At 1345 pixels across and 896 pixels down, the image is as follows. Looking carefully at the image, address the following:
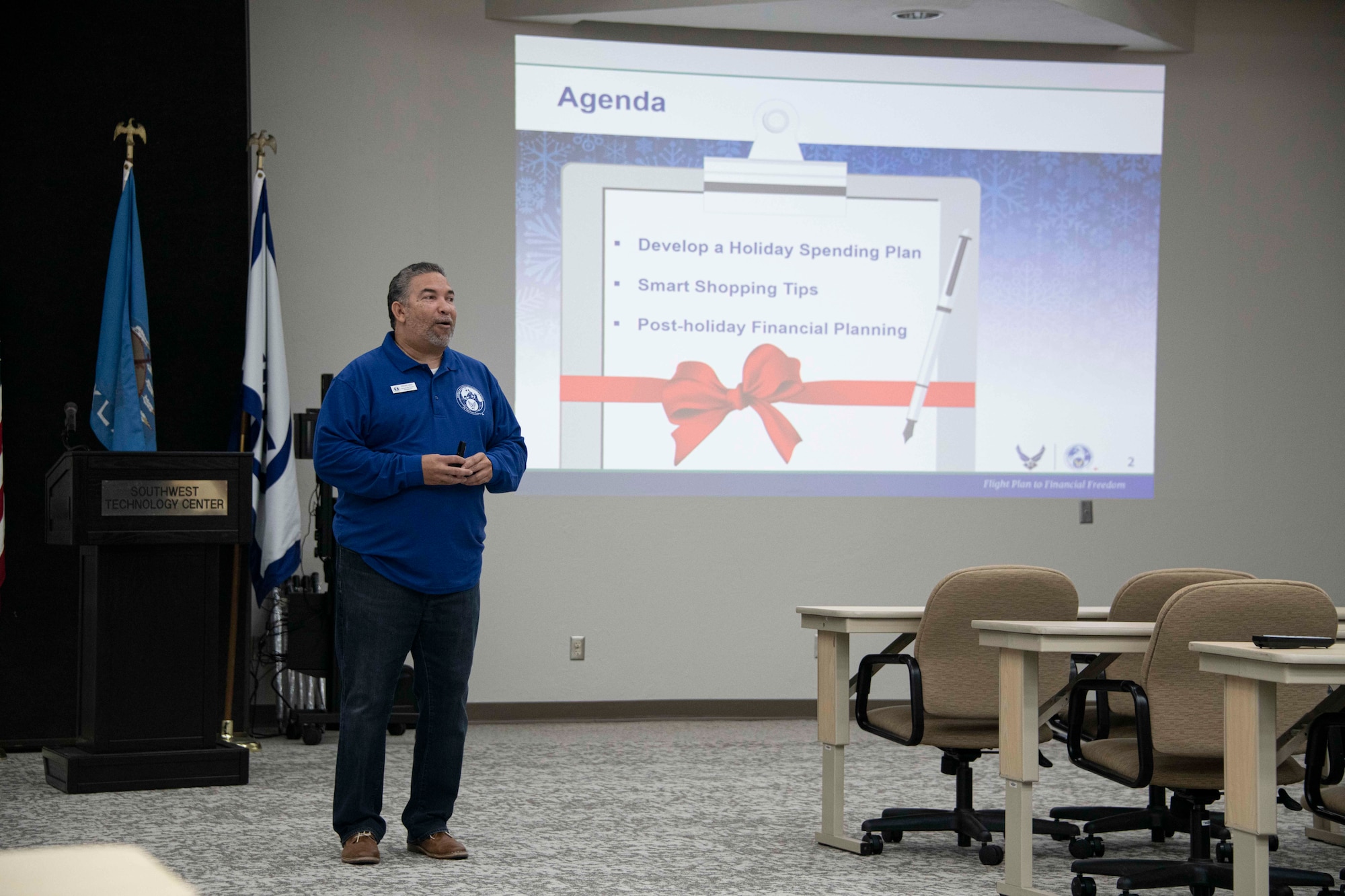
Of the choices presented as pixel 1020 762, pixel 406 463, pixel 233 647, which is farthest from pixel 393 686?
pixel 233 647

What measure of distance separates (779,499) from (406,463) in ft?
11.3

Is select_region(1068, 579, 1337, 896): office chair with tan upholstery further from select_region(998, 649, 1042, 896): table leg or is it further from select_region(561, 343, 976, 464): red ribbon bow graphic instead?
select_region(561, 343, 976, 464): red ribbon bow graphic

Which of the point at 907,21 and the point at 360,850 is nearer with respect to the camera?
the point at 360,850

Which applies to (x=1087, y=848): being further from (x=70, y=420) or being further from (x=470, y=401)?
(x=70, y=420)

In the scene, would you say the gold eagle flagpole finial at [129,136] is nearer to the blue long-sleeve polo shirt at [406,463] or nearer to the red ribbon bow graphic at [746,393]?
the red ribbon bow graphic at [746,393]

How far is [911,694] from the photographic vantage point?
12.3 feet

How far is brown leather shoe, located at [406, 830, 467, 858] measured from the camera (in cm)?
371

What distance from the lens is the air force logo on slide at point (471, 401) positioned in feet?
12.4

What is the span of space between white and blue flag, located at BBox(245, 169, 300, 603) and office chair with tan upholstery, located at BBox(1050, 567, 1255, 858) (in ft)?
10.7

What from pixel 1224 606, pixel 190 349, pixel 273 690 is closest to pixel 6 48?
pixel 190 349

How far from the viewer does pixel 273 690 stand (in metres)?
6.19

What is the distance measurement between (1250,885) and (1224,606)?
641 mm

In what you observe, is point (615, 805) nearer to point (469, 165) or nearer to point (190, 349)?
point (190, 349)

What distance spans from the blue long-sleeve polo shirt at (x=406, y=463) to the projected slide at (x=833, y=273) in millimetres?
2752
